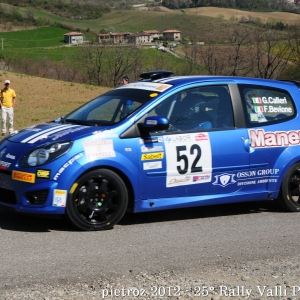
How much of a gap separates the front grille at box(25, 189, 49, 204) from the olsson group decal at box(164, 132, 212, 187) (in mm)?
1404

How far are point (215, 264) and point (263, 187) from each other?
86.1 inches

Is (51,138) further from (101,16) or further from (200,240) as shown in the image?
(101,16)

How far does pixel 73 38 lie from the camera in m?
98.1

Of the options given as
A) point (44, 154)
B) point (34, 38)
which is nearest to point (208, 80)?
point (44, 154)

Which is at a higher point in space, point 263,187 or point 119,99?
point 119,99

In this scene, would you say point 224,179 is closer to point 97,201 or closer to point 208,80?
point 208,80

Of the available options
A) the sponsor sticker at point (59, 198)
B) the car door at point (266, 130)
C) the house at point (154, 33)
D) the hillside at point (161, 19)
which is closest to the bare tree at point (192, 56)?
the hillside at point (161, 19)

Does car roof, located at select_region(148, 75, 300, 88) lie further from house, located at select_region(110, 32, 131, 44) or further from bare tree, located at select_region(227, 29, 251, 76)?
house, located at select_region(110, 32, 131, 44)

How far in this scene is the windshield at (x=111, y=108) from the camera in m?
6.93

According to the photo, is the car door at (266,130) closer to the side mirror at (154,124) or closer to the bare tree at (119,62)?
the side mirror at (154,124)

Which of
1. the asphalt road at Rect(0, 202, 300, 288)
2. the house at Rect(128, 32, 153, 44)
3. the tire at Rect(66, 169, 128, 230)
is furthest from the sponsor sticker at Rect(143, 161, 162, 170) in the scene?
the house at Rect(128, 32, 153, 44)

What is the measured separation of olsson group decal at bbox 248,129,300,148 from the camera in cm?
737

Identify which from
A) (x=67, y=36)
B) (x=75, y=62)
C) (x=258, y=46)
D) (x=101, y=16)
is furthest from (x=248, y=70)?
(x=101, y=16)

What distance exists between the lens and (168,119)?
22.8 ft
